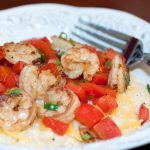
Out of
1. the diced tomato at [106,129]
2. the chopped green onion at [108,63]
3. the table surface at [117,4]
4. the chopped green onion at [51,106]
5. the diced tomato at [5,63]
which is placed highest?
the chopped green onion at [108,63]

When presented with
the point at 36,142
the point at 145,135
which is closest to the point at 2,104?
the point at 36,142

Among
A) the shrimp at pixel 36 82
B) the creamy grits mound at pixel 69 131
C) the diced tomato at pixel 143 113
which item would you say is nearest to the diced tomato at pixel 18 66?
the shrimp at pixel 36 82

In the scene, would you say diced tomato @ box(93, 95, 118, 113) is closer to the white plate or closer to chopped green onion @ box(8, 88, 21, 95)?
chopped green onion @ box(8, 88, 21, 95)

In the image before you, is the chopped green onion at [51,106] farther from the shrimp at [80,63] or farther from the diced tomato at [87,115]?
the shrimp at [80,63]

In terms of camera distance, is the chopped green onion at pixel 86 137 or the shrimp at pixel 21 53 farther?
the shrimp at pixel 21 53

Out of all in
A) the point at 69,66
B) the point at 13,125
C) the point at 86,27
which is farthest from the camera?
the point at 86,27

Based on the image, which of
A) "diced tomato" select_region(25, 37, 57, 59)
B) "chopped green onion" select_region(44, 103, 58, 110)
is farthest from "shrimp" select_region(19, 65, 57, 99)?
"diced tomato" select_region(25, 37, 57, 59)

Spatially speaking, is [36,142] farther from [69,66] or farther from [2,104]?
[69,66]
